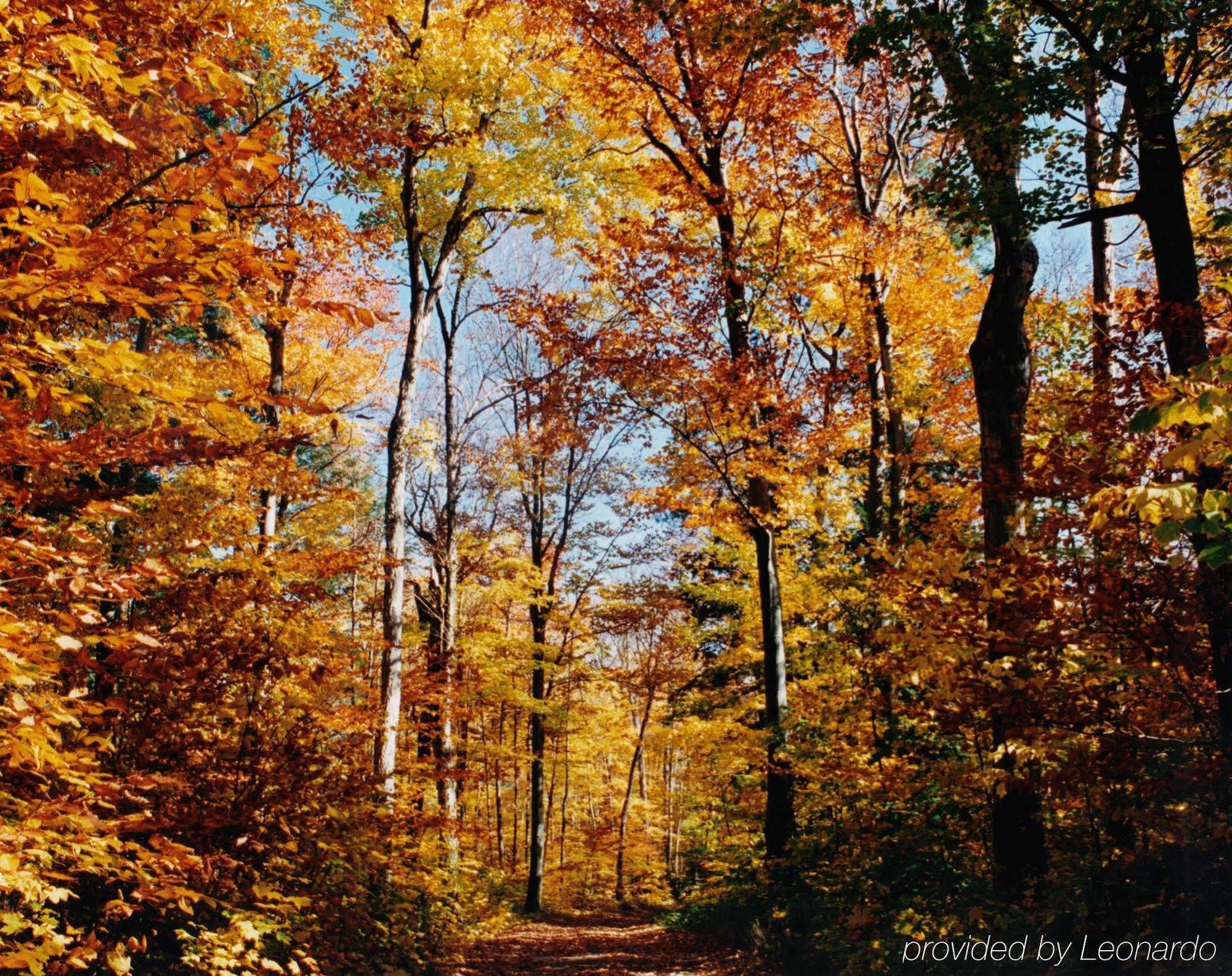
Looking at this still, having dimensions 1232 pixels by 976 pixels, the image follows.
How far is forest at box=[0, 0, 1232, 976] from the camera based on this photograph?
9.64 ft

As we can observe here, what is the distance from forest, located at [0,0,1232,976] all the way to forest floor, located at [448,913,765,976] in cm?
15

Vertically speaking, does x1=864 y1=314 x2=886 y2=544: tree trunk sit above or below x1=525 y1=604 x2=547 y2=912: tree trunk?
above

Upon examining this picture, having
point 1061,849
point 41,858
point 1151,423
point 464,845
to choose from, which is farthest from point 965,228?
point 464,845

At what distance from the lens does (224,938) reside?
4469 mm

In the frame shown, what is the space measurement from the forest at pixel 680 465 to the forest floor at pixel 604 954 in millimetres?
153

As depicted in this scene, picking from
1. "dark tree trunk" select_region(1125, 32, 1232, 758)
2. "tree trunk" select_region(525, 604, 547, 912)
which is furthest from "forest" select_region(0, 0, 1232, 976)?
"tree trunk" select_region(525, 604, 547, 912)

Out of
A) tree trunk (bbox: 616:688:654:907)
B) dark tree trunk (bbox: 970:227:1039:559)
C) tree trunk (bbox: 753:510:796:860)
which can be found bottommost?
tree trunk (bbox: 616:688:654:907)

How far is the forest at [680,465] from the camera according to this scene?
9.64 ft

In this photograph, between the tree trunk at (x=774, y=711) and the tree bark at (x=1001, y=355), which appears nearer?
the tree bark at (x=1001, y=355)

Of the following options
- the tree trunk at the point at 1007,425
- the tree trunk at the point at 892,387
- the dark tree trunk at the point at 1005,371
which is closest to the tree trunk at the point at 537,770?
the tree trunk at the point at 892,387

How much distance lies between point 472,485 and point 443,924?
480 inches

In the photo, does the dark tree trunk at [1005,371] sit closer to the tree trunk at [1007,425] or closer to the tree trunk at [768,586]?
the tree trunk at [1007,425]

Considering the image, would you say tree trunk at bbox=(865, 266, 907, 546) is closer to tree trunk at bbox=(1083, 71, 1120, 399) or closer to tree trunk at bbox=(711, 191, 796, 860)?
tree trunk at bbox=(711, 191, 796, 860)

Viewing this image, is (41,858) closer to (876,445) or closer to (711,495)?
(711,495)
